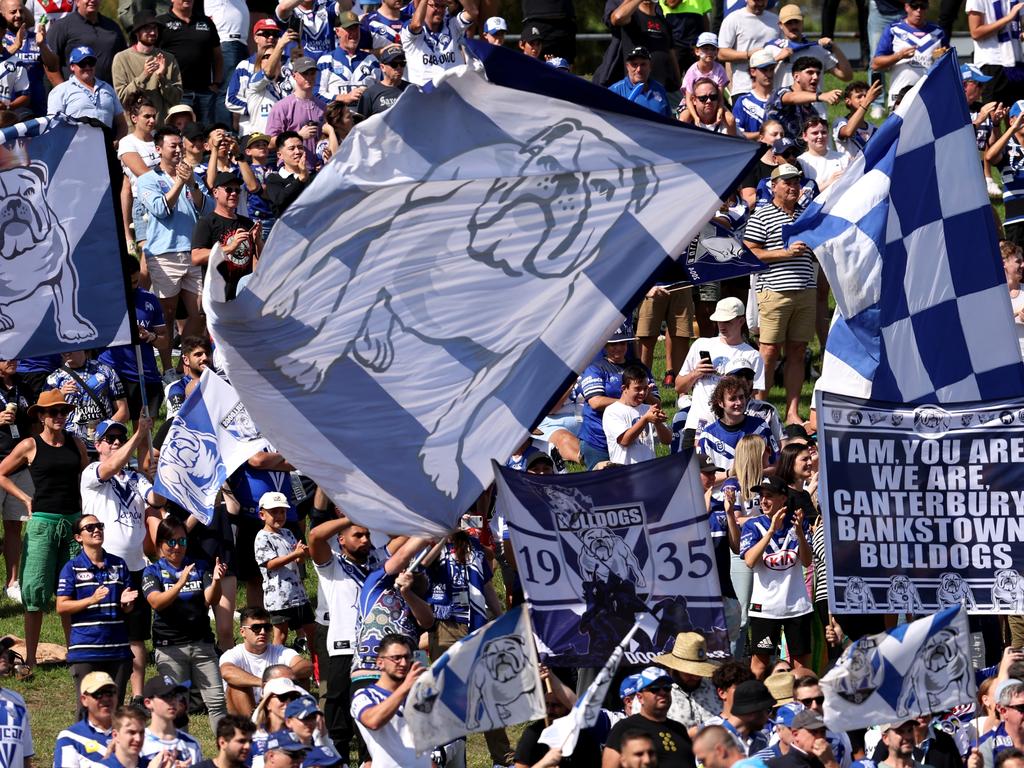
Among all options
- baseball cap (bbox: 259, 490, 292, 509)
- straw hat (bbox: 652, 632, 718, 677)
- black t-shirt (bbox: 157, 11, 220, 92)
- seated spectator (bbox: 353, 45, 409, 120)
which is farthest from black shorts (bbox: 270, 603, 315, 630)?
black t-shirt (bbox: 157, 11, 220, 92)

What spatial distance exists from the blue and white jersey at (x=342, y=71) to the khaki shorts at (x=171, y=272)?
310cm

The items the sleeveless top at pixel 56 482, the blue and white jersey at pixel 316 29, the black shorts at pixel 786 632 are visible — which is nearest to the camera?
the black shorts at pixel 786 632

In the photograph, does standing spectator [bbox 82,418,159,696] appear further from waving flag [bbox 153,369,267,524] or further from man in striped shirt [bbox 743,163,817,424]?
man in striped shirt [bbox 743,163,817,424]

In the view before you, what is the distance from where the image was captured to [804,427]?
17219 millimetres

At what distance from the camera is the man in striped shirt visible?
60.8 ft

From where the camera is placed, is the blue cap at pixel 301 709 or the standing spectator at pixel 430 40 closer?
the blue cap at pixel 301 709

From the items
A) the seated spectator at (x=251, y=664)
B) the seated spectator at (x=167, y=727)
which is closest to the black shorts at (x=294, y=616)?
the seated spectator at (x=251, y=664)

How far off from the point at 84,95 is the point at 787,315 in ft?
25.0

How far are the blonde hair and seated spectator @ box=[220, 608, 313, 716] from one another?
10.7 ft

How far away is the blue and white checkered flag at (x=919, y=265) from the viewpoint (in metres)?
11.5

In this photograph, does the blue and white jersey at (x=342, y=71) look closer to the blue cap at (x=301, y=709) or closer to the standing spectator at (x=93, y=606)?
the standing spectator at (x=93, y=606)

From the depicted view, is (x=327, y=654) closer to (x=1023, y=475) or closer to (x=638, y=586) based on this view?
(x=638, y=586)

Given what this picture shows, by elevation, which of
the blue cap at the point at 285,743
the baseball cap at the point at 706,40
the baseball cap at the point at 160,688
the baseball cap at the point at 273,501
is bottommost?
the blue cap at the point at 285,743

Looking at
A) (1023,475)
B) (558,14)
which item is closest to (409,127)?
(1023,475)
